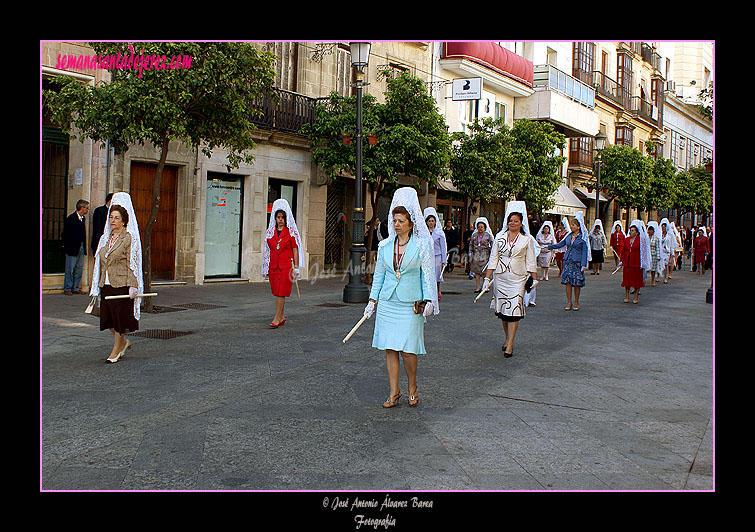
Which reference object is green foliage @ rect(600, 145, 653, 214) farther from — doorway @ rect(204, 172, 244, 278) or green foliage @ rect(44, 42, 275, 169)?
green foliage @ rect(44, 42, 275, 169)

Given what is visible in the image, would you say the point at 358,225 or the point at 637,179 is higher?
the point at 637,179

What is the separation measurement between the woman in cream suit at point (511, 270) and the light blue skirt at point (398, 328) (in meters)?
2.92

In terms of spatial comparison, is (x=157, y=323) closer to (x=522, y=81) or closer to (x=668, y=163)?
(x=522, y=81)

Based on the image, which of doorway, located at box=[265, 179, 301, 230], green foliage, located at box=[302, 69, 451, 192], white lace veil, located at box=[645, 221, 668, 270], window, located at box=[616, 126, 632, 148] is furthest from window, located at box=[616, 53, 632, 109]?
doorway, located at box=[265, 179, 301, 230]

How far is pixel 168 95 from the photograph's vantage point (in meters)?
11.2

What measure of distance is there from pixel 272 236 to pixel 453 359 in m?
4.11

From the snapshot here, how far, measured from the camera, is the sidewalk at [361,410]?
14.6 feet

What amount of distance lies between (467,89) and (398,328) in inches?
823

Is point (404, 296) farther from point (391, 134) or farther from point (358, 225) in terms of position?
point (391, 134)

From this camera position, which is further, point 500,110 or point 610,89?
point 610,89

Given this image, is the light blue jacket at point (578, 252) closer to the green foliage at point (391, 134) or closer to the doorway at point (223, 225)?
the green foliage at point (391, 134)

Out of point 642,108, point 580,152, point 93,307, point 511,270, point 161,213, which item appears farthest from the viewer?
point 642,108

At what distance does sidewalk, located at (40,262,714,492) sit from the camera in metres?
4.46

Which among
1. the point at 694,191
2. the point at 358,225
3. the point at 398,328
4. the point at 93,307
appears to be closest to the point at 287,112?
the point at 358,225
